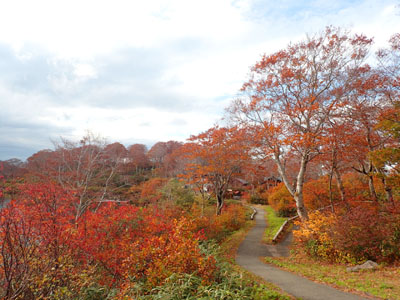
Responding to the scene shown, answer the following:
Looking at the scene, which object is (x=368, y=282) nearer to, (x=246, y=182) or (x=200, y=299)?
(x=200, y=299)

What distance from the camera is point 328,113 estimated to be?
39.8 ft

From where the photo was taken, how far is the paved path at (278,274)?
19.6 feet

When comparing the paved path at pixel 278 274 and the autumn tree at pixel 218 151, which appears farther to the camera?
the autumn tree at pixel 218 151

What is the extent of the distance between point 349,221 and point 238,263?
16.9 ft

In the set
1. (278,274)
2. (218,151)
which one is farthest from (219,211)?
(278,274)

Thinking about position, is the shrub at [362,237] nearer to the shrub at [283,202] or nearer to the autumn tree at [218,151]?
the autumn tree at [218,151]

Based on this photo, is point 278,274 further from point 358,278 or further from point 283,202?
point 283,202

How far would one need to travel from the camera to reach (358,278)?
7.32 metres

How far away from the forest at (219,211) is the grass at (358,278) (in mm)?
1030

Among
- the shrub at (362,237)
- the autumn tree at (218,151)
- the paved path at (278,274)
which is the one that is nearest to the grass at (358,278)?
the paved path at (278,274)

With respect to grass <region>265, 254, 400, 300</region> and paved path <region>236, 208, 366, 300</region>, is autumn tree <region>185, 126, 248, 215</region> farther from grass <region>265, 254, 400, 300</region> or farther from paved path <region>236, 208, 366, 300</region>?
grass <region>265, 254, 400, 300</region>

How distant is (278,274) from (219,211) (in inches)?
447

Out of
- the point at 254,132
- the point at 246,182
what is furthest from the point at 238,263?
the point at 246,182

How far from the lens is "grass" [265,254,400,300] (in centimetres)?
606
